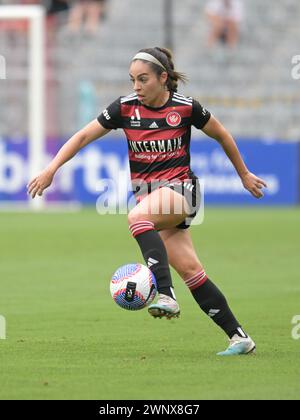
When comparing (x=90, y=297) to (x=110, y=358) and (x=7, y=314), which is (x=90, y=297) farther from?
(x=110, y=358)

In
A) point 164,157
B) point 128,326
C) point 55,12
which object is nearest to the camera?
point 164,157

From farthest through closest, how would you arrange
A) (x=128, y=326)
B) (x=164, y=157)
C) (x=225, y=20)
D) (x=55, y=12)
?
(x=225, y=20) < (x=55, y=12) < (x=128, y=326) < (x=164, y=157)

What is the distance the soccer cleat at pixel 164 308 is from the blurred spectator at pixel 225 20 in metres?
23.4

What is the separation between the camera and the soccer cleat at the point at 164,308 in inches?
285

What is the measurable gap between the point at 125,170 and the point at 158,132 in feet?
58.2

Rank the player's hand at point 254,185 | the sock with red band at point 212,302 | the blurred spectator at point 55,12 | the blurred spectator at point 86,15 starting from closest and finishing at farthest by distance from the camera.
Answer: the sock with red band at point 212,302 < the player's hand at point 254,185 < the blurred spectator at point 55,12 < the blurred spectator at point 86,15

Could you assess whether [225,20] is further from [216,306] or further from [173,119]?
[216,306]

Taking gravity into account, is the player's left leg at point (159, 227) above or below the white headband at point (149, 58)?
below

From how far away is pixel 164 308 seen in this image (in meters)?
7.25

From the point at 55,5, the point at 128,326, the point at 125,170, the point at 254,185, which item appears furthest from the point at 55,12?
the point at 254,185

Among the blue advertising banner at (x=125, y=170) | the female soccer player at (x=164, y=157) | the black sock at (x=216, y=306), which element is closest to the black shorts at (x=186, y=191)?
the female soccer player at (x=164, y=157)

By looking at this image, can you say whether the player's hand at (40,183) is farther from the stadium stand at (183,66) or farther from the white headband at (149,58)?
the stadium stand at (183,66)

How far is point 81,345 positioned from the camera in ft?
27.4
